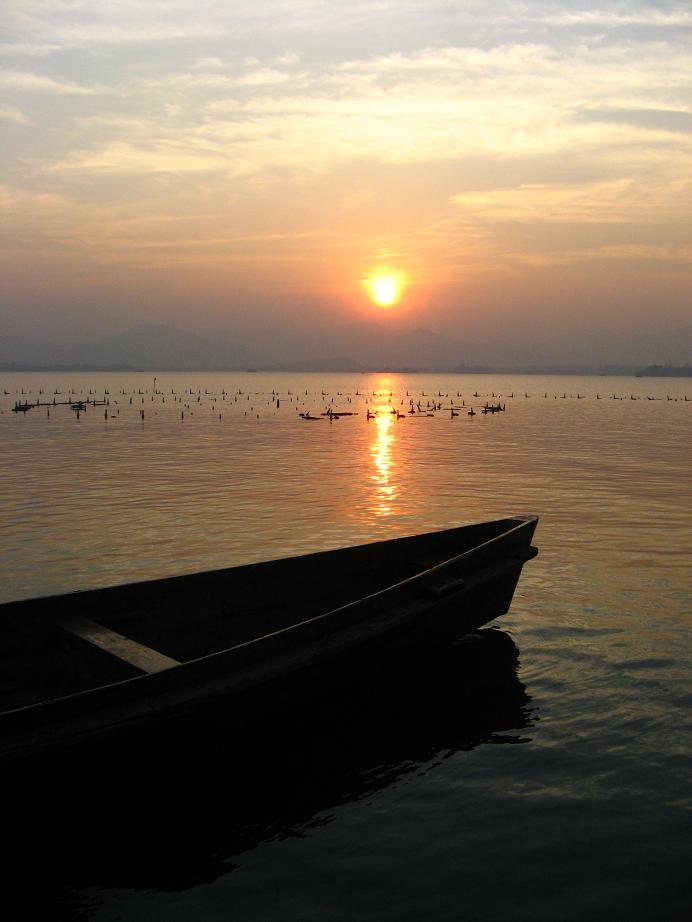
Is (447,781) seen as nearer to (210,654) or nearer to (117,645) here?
(210,654)

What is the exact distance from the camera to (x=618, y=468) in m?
39.5

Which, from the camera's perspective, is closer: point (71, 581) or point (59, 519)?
point (71, 581)

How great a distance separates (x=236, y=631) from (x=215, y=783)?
2975 mm

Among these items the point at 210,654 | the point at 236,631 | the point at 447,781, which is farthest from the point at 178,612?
the point at 447,781

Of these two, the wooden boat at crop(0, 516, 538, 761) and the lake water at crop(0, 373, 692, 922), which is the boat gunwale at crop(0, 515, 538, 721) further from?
the lake water at crop(0, 373, 692, 922)

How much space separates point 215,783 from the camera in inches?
324

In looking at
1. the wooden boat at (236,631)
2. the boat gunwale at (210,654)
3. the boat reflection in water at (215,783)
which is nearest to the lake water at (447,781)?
the boat reflection in water at (215,783)

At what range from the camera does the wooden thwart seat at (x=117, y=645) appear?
8.26 metres

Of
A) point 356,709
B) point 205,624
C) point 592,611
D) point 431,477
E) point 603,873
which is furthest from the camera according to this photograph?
point 431,477

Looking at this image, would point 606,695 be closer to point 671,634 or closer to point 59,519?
point 671,634

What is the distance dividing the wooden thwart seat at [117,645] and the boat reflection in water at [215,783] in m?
0.86

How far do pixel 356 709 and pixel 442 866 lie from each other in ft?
11.0

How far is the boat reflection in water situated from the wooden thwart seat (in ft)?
2.81

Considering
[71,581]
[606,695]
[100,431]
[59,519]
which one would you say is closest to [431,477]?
[59,519]
